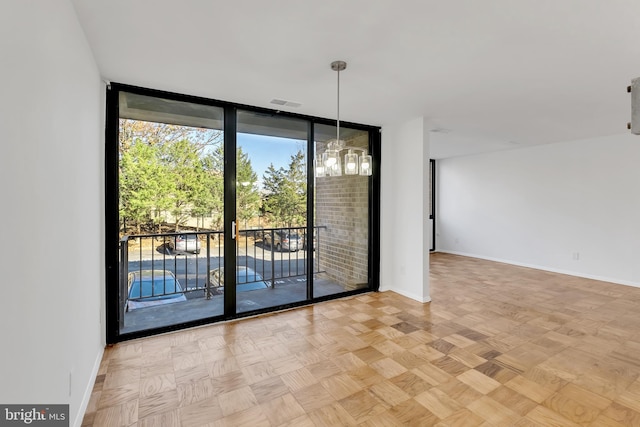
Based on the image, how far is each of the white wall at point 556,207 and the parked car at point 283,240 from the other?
4886 mm

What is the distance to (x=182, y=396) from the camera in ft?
6.91

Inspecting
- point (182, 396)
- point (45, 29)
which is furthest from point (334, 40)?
point (182, 396)

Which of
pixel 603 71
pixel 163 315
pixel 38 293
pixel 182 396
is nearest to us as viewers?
pixel 38 293

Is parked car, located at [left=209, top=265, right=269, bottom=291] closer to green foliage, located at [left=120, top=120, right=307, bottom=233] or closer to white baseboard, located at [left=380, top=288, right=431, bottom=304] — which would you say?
green foliage, located at [left=120, top=120, right=307, bottom=233]

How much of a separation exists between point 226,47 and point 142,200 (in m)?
1.79

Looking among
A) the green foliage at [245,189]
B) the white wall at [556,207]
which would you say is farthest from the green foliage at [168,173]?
the white wall at [556,207]

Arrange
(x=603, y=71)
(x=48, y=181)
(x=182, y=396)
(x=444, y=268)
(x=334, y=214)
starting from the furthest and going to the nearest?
(x=444, y=268) → (x=334, y=214) → (x=603, y=71) → (x=182, y=396) → (x=48, y=181)

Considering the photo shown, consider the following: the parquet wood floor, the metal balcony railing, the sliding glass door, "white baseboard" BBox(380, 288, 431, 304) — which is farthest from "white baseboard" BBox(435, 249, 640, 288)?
the sliding glass door

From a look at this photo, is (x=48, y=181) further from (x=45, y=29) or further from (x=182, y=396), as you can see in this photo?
(x=182, y=396)

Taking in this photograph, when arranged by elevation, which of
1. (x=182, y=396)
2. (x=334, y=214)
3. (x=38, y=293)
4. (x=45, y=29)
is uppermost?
(x=45, y=29)

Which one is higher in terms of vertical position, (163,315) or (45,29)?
(45,29)

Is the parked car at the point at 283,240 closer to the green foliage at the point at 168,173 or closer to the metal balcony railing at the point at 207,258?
the metal balcony railing at the point at 207,258

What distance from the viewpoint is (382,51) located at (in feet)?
7.45

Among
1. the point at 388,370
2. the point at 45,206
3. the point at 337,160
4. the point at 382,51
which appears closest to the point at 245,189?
the point at 337,160
